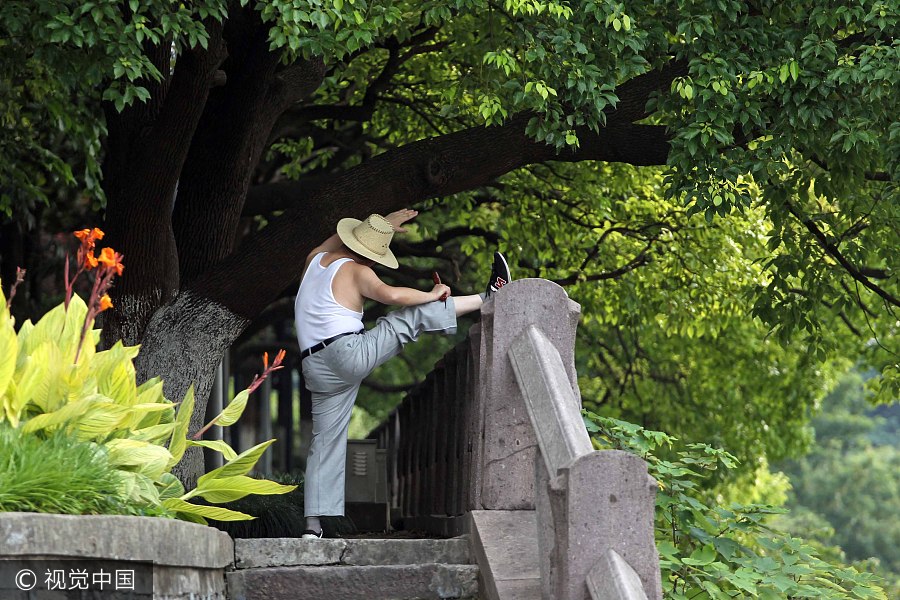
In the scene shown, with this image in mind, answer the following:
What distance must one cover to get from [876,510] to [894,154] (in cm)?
5709

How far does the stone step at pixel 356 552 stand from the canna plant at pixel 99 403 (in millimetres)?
392

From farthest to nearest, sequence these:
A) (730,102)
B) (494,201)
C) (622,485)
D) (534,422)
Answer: (494,201) < (730,102) < (534,422) < (622,485)

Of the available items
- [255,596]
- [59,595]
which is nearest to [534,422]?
[255,596]

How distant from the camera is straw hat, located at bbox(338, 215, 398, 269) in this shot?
703cm

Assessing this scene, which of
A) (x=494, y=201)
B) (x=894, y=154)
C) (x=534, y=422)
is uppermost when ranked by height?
(x=494, y=201)

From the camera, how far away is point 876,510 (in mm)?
61750

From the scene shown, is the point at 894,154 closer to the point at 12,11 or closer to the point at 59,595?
the point at 12,11

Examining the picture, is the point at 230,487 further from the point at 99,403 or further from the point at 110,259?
the point at 110,259

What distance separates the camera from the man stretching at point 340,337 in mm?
6691

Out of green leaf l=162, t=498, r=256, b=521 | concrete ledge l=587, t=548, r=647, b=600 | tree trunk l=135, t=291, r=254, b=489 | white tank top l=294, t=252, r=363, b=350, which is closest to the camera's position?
concrete ledge l=587, t=548, r=647, b=600

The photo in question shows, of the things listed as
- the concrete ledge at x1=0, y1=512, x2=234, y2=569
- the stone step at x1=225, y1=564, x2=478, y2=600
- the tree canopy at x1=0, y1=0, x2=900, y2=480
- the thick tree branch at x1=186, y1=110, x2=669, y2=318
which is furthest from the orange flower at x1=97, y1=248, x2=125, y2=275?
the thick tree branch at x1=186, y1=110, x2=669, y2=318

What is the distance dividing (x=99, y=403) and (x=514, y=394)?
193cm

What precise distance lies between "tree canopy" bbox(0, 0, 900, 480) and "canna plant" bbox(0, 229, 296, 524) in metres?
2.69

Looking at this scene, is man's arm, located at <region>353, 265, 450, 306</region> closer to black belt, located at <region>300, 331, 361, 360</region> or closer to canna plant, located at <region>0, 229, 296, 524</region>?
black belt, located at <region>300, 331, 361, 360</region>
